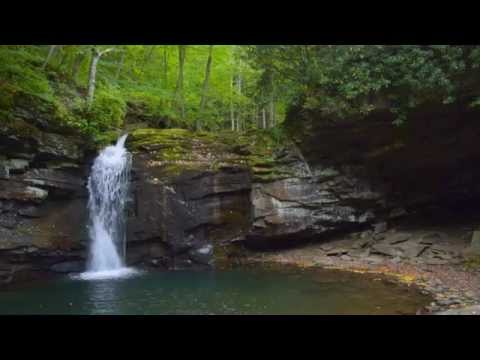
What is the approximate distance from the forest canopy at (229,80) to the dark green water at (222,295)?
600 cm

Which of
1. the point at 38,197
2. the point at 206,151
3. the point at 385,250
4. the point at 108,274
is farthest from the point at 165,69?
the point at 385,250

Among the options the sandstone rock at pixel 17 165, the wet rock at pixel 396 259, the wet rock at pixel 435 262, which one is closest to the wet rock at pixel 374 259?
the wet rock at pixel 396 259

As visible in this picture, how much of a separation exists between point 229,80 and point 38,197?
1620 cm

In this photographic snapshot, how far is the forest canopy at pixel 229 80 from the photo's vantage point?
44.8 ft

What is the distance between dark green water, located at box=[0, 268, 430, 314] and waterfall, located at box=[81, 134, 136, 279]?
2415 millimetres

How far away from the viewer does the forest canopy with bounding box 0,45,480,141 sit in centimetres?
1366

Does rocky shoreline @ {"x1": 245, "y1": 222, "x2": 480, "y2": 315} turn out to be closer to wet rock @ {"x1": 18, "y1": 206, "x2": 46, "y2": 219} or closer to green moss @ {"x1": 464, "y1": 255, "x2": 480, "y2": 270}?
green moss @ {"x1": 464, "y1": 255, "x2": 480, "y2": 270}

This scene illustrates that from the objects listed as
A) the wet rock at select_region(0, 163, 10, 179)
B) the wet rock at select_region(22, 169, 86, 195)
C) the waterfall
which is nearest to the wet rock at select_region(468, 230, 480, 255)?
the waterfall

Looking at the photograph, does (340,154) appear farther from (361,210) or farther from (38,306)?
(38,306)

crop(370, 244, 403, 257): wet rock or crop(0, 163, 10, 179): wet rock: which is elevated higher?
crop(0, 163, 10, 179): wet rock

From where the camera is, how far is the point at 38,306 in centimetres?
1110

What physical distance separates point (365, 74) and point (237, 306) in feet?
29.1

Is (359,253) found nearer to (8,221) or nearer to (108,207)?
(108,207)

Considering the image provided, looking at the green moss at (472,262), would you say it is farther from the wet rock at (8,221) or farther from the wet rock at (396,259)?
the wet rock at (8,221)
